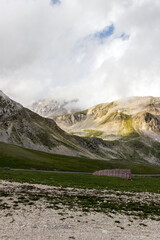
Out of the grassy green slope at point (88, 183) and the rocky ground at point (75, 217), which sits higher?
the rocky ground at point (75, 217)

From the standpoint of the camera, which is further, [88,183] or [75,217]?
[88,183]

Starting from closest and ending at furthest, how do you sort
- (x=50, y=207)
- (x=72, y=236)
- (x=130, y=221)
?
(x=72, y=236)
(x=130, y=221)
(x=50, y=207)

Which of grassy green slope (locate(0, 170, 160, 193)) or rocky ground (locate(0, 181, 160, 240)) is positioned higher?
rocky ground (locate(0, 181, 160, 240))

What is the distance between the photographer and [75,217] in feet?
65.4

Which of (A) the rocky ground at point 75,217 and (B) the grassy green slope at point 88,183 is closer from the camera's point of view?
(A) the rocky ground at point 75,217

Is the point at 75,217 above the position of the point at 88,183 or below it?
above

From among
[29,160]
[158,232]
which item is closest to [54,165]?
[29,160]

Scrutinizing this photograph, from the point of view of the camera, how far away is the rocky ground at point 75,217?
16.2 m

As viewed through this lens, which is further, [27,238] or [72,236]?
[72,236]

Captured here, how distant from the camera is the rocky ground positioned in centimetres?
1623

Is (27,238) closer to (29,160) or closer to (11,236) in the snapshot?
(11,236)

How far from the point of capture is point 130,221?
784 inches

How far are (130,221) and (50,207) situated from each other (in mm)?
8214

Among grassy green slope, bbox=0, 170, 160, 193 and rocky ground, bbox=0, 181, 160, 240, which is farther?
grassy green slope, bbox=0, 170, 160, 193
